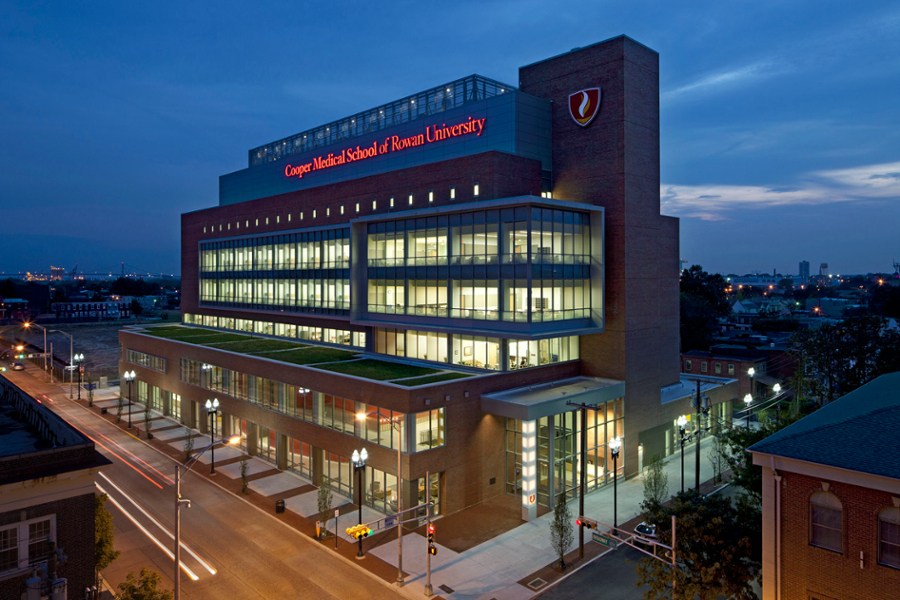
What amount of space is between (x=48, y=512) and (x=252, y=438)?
26.8 meters

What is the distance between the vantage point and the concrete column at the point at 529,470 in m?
32.4

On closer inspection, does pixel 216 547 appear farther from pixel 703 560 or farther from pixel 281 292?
pixel 281 292

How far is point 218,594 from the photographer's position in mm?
24484

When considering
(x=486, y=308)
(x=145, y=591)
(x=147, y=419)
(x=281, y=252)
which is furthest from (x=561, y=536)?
(x=147, y=419)

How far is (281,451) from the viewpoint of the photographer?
4147 centimetres

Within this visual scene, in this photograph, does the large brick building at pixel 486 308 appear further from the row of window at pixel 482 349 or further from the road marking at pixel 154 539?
the road marking at pixel 154 539

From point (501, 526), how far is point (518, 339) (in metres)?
11.7

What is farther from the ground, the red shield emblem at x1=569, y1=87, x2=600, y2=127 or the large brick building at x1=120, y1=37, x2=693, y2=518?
the red shield emblem at x1=569, y1=87, x2=600, y2=127

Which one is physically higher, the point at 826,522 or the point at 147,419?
the point at 826,522

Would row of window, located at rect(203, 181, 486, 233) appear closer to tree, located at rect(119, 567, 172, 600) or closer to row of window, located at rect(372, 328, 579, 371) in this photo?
row of window, located at rect(372, 328, 579, 371)

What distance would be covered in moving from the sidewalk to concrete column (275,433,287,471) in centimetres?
52

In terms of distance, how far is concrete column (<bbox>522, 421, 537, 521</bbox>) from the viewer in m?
32.4

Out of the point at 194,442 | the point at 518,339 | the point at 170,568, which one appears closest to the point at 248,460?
the point at 194,442

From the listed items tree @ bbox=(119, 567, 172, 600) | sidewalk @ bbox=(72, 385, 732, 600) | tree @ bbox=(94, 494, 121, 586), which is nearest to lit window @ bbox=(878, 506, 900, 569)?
sidewalk @ bbox=(72, 385, 732, 600)
